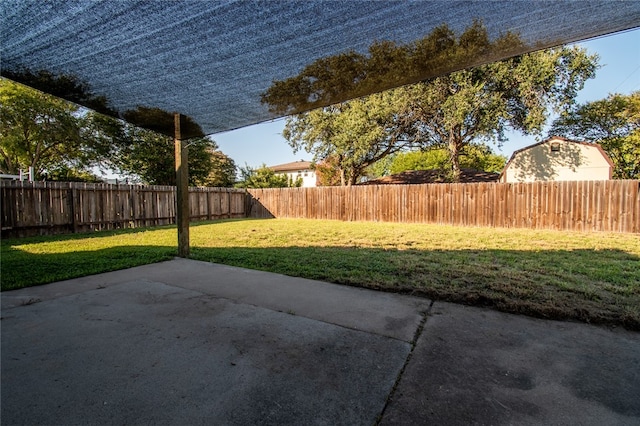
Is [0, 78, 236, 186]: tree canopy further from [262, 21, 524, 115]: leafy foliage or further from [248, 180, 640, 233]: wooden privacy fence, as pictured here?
[262, 21, 524, 115]: leafy foliage

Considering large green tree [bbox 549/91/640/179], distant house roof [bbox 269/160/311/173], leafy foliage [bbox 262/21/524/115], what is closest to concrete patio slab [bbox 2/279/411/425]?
leafy foliage [bbox 262/21/524/115]

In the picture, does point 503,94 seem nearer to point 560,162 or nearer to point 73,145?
point 560,162

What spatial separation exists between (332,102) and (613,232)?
885cm

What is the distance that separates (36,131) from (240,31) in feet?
58.4

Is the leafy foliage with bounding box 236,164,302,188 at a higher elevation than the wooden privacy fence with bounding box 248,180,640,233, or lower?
higher

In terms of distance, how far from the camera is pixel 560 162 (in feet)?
52.1

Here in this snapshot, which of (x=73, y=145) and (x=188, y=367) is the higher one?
(x=73, y=145)

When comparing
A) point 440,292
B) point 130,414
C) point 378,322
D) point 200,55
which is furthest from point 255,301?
point 200,55

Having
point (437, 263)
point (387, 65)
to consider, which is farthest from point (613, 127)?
point (387, 65)

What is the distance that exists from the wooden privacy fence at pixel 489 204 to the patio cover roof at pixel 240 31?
796cm

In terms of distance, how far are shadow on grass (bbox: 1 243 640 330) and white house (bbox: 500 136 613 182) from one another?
43.8 feet

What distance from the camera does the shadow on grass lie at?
8.75 ft

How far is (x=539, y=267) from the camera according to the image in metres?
4.08

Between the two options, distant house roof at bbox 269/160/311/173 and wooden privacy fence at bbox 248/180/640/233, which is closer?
wooden privacy fence at bbox 248/180/640/233
